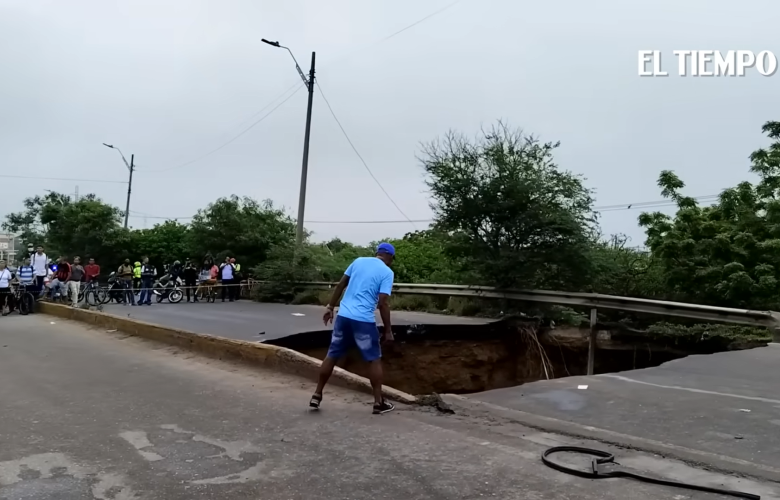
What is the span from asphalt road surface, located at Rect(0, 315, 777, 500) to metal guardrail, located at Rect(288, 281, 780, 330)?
5694mm

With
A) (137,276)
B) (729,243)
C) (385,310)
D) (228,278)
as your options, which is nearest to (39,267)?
(137,276)

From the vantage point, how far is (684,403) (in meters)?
6.56

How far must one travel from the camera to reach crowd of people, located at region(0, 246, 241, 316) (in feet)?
65.1

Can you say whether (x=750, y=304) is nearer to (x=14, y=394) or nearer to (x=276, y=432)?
(x=276, y=432)

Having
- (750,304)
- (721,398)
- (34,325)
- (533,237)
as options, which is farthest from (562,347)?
(34,325)

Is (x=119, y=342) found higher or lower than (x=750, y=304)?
lower

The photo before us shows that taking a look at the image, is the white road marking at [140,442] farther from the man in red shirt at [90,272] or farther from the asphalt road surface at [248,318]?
the man in red shirt at [90,272]

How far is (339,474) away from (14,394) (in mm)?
4810

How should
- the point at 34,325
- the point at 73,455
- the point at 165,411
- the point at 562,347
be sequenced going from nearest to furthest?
the point at 73,455
the point at 165,411
the point at 562,347
the point at 34,325

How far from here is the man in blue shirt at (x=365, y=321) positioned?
653cm

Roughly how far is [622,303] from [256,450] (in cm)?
787

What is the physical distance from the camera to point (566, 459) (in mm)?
4816

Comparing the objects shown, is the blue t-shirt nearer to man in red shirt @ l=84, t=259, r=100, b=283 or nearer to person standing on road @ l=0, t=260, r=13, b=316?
person standing on road @ l=0, t=260, r=13, b=316

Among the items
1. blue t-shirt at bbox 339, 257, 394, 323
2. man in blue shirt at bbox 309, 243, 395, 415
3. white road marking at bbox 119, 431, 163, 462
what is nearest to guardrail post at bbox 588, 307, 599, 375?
man in blue shirt at bbox 309, 243, 395, 415
